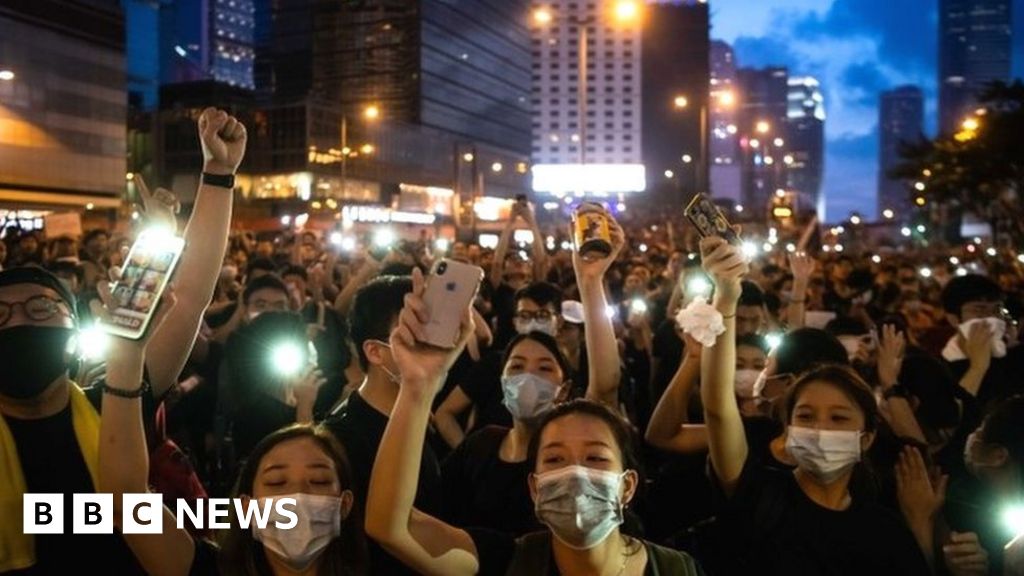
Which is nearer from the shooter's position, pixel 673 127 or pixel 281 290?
pixel 281 290

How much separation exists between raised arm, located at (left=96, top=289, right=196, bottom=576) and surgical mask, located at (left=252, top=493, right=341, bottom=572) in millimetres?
288

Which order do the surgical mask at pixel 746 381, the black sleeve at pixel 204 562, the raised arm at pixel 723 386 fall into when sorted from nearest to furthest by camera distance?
the black sleeve at pixel 204 562 < the raised arm at pixel 723 386 < the surgical mask at pixel 746 381

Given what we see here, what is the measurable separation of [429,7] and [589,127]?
75.4m

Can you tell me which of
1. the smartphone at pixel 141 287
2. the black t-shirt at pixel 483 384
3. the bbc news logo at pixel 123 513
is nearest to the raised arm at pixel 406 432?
the bbc news logo at pixel 123 513

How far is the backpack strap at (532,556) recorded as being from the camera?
329cm

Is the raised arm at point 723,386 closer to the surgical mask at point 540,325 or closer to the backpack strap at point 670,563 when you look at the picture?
the backpack strap at point 670,563

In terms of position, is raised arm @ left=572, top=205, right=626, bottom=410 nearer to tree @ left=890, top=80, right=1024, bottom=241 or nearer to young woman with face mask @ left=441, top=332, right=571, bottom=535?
young woman with face mask @ left=441, top=332, right=571, bottom=535

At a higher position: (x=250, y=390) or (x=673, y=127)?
(x=673, y=127)

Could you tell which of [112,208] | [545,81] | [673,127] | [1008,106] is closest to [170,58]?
[545,81]

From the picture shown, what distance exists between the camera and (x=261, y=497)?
3281 mm

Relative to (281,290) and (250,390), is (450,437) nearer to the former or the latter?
(250,390)

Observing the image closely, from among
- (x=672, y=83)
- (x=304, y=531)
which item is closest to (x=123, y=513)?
(x=304, y=531)

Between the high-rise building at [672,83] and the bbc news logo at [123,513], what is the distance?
12164cm

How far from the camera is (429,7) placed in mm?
102688
